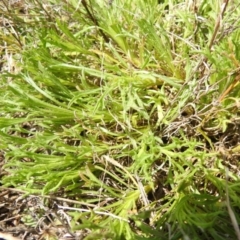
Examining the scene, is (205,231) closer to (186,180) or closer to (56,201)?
(186,180)

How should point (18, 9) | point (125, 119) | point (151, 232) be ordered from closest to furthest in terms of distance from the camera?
point (151, 232) < point (125, 119) < point (18, 9)

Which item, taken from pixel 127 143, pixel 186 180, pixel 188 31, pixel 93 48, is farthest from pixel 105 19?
pixel 186 180

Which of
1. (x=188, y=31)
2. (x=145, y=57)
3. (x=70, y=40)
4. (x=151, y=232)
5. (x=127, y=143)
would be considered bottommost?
(x=151, y=232)

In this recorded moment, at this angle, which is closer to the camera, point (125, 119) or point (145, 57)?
point (125, 119)

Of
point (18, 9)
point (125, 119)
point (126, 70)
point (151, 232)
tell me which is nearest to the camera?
point (151, 232)

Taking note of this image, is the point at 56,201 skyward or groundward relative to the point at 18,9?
groundward

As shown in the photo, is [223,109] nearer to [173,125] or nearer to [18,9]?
[173,125]

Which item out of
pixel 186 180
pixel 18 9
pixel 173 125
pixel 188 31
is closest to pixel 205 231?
pixel 186 180
